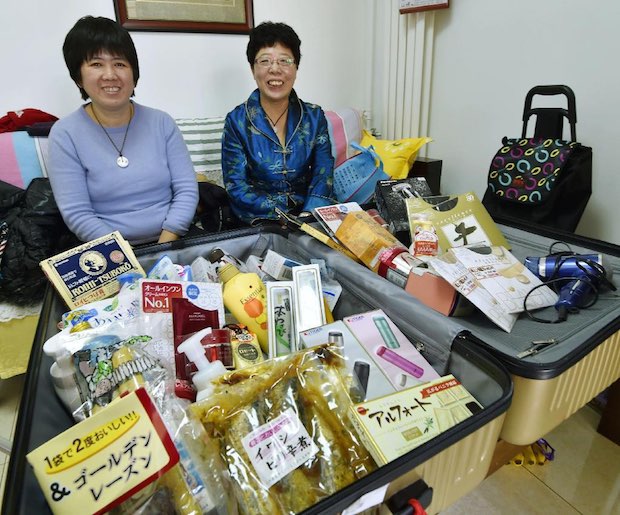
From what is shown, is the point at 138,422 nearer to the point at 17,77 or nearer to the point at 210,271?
the point at 210,271

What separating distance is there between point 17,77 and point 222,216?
0.97 metres

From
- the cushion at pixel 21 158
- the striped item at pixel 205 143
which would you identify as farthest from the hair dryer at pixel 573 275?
the cushion at pixel 21 158

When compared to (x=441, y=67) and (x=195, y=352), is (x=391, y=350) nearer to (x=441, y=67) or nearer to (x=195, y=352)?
(x=195, y=352)

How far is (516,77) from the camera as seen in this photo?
160 cm

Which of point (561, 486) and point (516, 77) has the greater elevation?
point (516, 77)

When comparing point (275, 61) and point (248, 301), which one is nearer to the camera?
point (248, 301)

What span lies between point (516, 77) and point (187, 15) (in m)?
1.40

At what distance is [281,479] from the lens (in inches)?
17.9

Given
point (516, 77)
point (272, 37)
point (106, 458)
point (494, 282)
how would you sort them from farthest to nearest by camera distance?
point (516, 77), point (272, 37), point (494, 282), point (106, 458)

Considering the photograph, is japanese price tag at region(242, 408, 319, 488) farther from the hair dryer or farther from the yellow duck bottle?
the hair dryer

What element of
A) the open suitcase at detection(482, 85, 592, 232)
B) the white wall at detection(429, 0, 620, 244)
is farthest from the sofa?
the open suitcase at detection(482, 85, 592, 232)

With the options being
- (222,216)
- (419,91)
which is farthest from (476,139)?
(222,216)

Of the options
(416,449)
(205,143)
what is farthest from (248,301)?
(205,143)

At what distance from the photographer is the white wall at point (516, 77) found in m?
1.34
